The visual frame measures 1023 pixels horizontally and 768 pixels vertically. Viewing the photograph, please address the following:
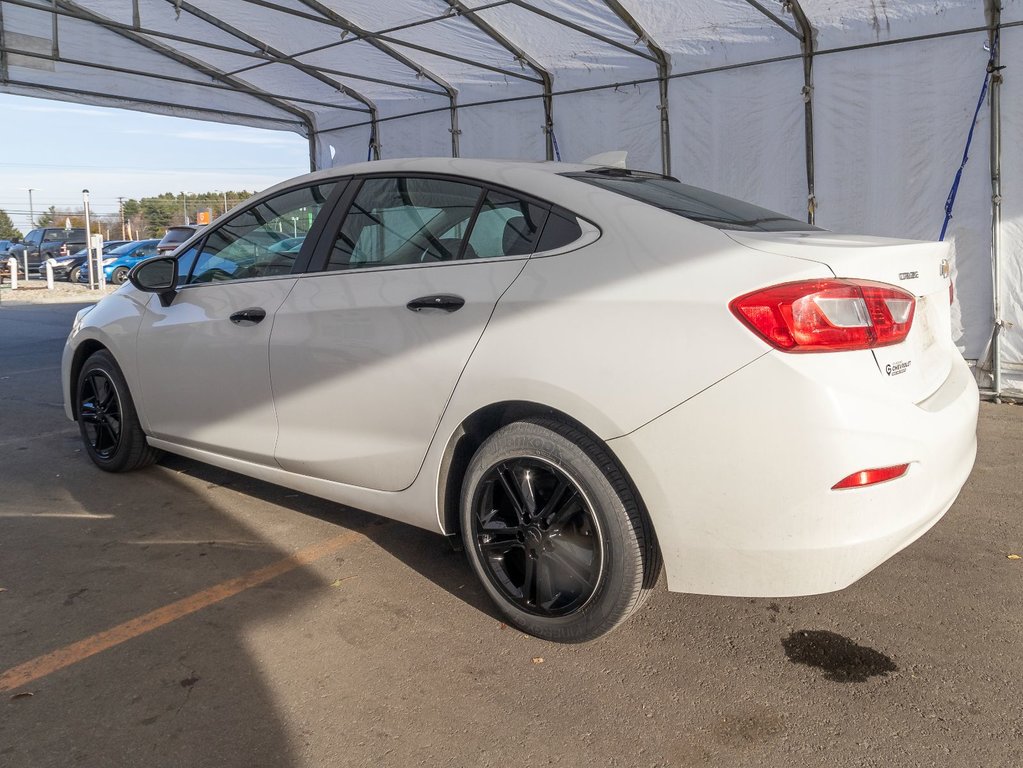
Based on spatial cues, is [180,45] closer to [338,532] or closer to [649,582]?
[338,532]

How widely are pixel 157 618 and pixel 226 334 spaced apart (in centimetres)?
127

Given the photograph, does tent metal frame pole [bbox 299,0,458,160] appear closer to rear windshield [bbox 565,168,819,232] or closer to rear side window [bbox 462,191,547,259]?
rear windshield [bbox 565,168,819,232]

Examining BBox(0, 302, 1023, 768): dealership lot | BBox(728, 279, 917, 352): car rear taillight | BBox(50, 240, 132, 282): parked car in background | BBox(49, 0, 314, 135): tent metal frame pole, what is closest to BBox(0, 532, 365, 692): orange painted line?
BBox(0, 302, 1023, 768): dealership lot

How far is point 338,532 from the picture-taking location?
3826mm

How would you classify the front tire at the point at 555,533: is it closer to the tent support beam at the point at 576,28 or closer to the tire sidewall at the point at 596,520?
the tire sidewall at the point at 596,520

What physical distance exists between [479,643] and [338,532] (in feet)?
4.09

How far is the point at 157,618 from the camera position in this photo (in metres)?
2.98

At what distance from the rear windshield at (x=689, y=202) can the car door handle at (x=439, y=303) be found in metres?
0.62

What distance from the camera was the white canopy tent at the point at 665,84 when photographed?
21.8 feet

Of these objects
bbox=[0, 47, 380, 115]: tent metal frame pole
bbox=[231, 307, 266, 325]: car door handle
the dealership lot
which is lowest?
the dealership lot

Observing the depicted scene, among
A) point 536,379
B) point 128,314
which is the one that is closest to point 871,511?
point 536,379

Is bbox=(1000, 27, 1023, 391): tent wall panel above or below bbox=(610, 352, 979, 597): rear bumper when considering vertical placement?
above

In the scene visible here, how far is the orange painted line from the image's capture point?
8.58 ft

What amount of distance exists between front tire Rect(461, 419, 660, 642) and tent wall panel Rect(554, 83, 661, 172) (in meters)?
6.50
